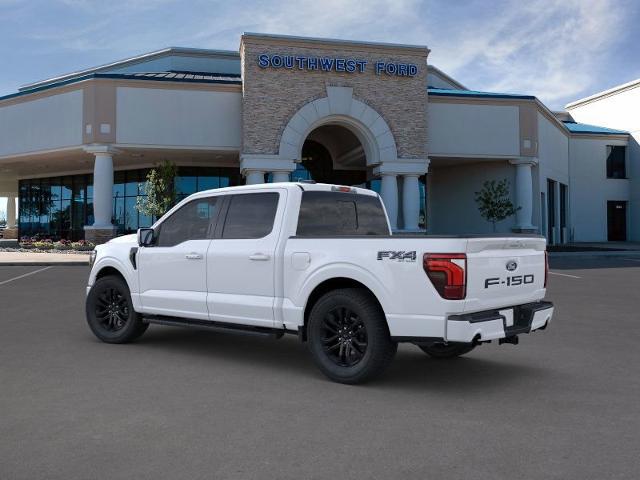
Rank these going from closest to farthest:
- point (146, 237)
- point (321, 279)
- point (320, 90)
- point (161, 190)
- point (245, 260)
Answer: point (321, 279) → point (245, 260) → point (146, 237) → point (320, 90) → point (161, 190)

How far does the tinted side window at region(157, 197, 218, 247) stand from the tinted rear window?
1.23m

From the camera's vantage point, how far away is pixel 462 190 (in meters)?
36.8

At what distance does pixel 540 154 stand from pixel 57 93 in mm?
25990

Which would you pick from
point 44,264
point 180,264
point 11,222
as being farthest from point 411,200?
point 11,222

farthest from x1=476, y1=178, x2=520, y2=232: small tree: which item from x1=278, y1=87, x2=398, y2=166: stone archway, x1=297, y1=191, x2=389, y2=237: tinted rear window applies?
x1=297, y1=191, x2=389, y2=237: tinted rear window

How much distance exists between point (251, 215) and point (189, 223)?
3.31ft

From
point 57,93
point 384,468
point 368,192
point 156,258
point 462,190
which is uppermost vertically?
point 57,93

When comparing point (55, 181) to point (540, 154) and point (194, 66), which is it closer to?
point (194, 66)

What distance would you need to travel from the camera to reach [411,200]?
30562mm

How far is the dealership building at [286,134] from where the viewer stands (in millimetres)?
28781

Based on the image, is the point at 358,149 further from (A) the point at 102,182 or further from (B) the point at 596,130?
(B) the point at 596,130

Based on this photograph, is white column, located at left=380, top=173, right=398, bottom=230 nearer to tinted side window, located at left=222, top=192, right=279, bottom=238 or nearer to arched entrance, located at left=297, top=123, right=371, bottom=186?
arched entrance, located at left=297, top=123, right=371, bottom=186

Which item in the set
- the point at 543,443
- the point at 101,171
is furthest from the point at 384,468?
the point at 101,171

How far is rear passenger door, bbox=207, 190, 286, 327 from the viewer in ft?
21.4
